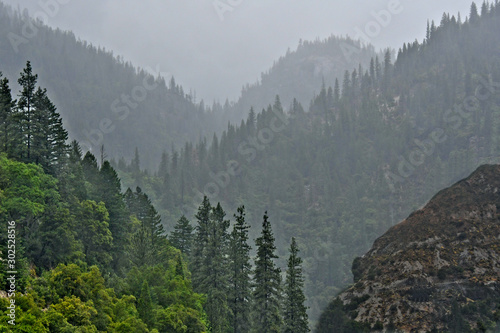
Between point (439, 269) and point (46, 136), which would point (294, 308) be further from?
point (46, 136)

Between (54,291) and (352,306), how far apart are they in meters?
36.1

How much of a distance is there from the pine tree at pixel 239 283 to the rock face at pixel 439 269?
42.8 feet

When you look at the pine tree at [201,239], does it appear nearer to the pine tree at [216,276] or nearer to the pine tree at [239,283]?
the pine tree at [216,276]

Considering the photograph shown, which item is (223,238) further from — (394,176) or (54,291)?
(394,176)

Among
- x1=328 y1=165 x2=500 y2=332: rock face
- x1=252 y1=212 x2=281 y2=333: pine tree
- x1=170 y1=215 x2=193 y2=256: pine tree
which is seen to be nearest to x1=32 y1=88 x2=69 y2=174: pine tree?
x1=252 y1=212 x2=281 y2=333: pine tree

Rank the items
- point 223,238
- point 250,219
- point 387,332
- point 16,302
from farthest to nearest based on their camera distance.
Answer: point 250,219, point 223,238, point 387,332, point 16,302

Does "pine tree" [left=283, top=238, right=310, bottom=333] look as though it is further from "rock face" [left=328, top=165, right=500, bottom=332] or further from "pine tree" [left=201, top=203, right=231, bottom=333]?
"rock face" [left=328, top=165, right=500, bottom=332]

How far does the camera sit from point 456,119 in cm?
18400

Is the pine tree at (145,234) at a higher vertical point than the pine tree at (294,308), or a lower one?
higher

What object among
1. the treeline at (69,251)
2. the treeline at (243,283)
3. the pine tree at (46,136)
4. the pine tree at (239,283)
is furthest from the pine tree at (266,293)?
the pine tree at (46,136)

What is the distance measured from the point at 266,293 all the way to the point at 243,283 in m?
5.29

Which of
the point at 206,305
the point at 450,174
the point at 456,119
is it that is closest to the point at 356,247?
the point at 450,174

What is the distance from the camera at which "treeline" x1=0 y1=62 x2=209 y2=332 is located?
3092 cm

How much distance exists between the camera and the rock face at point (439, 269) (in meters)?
49.2
